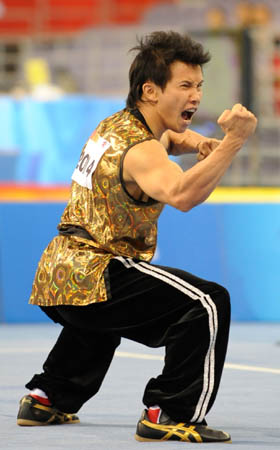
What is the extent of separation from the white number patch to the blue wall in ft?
12.6

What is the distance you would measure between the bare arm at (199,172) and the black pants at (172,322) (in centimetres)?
35

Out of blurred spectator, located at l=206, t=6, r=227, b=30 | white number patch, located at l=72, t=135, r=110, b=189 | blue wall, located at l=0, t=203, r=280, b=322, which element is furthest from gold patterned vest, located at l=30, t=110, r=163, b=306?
blurred spectator, located at l=206, t=6, r=227, b=30

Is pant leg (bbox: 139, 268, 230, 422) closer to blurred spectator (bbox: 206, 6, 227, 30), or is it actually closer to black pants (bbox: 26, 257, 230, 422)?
black pants (bbox: 26, 257, 230, 422)

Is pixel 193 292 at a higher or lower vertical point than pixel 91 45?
lower

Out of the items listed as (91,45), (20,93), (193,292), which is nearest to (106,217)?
(193,292)

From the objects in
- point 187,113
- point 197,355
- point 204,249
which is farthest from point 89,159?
point 204,249

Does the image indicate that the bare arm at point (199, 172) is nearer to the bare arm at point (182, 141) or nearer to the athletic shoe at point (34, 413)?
the bare arm at point (182, 141)

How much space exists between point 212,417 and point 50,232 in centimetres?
380

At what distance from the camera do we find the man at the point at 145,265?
12.2 ft

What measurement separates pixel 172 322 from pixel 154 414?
1.08 feet

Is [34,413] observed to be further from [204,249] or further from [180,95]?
[204,249]

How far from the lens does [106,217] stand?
383cm

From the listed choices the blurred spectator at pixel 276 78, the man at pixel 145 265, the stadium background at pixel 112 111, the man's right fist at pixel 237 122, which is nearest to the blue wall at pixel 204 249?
the stadium background at pixel 112 111

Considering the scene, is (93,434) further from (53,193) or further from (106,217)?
(53,193)
